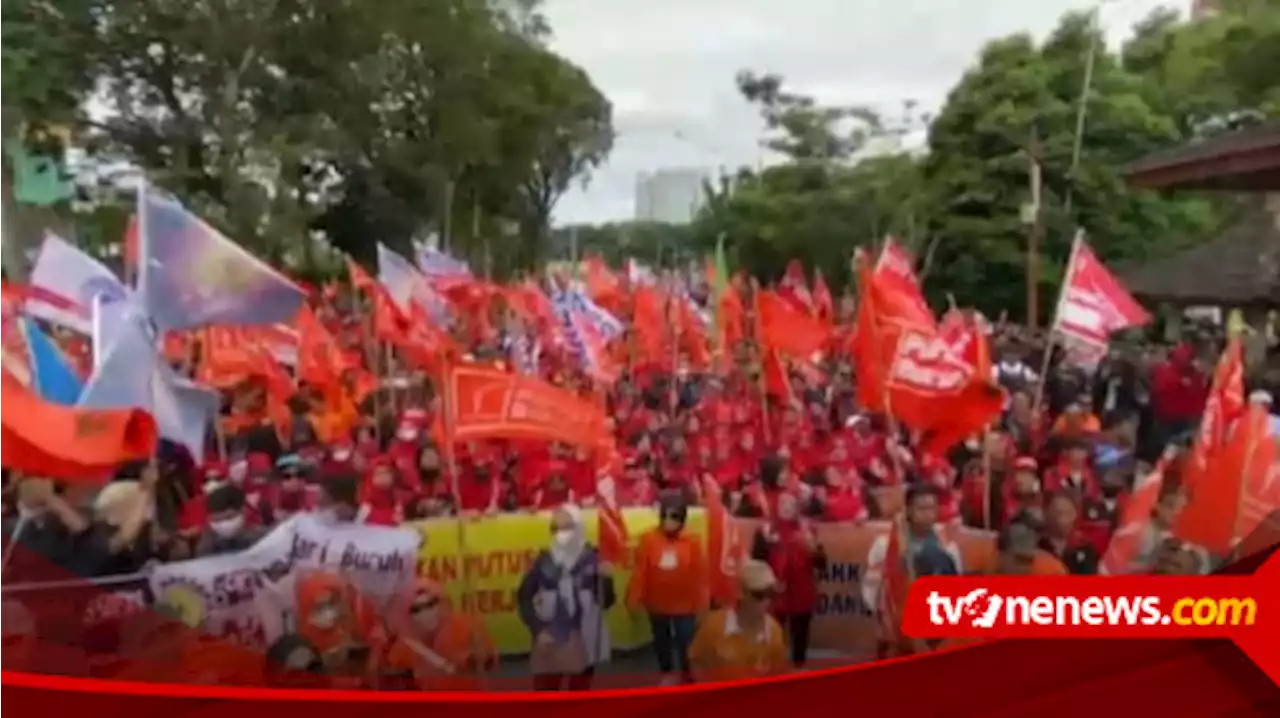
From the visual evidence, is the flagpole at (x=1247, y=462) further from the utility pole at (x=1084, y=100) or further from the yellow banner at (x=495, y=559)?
the yellow banner at (x=495, y=559)

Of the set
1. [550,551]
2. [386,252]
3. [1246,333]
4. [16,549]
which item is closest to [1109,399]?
[1246,333]

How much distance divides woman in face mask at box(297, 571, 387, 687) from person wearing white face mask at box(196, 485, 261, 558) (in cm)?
10

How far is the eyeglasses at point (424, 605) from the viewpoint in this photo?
1937 millimetres

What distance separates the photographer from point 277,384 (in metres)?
1.88

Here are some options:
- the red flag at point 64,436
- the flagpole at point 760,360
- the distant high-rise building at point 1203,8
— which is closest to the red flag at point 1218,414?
the distant high-rise building at point 1203,8

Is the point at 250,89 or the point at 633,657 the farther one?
the point at 633,657

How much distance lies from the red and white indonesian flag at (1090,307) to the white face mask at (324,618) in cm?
108

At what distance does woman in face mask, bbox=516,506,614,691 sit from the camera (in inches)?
76.8

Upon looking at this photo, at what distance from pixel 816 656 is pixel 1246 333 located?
0.76m

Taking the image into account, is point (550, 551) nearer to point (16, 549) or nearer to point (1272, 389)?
point (16, 549)

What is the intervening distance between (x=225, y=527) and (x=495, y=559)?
0.37 metres

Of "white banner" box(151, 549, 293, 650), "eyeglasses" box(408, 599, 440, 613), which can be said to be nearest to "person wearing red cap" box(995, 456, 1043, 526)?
"eyeglasses" box(408, 599, 440, 613)

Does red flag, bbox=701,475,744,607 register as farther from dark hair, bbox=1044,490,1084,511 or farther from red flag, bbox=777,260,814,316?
dark hair, bbox=1044,490,1084,511

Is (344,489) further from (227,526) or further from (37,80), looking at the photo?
(37,80)
